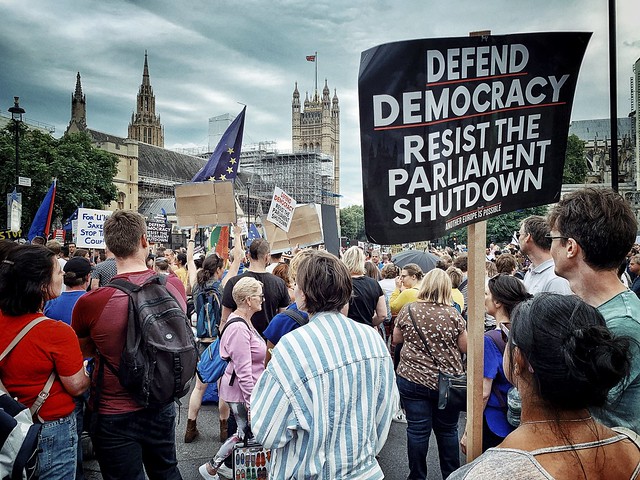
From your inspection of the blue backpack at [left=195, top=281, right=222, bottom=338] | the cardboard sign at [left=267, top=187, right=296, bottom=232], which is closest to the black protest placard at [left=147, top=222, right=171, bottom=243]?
the cardboard sign at [left=267, top=187, right=296, bottom=232]

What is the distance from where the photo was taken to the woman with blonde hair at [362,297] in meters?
4.84

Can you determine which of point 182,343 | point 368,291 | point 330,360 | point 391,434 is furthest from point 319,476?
point 391,434

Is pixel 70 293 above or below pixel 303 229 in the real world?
below

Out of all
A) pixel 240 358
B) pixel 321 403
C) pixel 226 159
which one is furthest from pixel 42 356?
pixel 226 159

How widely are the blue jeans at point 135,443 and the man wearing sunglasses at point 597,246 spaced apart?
2.23 metres

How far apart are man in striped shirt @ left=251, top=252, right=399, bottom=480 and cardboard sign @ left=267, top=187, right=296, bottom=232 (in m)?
5.53

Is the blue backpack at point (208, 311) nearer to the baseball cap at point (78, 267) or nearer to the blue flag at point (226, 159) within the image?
the baseball cap at point (78, 267)

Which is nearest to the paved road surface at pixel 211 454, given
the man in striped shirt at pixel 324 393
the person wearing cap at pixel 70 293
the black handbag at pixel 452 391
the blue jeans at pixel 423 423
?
the blue jeans at pixel 423 423

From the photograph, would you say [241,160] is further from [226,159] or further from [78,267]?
[78,267]

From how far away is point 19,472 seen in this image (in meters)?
2.16

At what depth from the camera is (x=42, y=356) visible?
8.37 ft

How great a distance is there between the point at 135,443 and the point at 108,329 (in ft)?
2.22

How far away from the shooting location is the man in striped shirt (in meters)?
2.01

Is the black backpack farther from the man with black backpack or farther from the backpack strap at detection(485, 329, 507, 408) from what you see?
the backpack strap at detection(485, 329, 507, 408)
